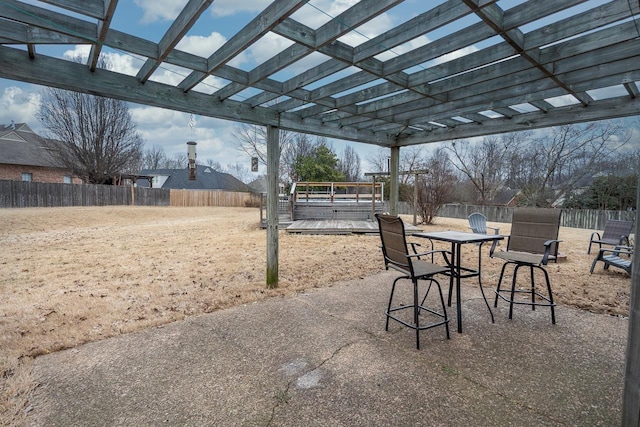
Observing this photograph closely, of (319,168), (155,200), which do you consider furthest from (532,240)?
(155,200)

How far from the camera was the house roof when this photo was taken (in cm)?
1800

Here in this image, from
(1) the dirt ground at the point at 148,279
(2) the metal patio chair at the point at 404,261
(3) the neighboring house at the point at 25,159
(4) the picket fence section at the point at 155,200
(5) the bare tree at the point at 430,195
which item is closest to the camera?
(2) the metal patio chair at the point at 404,261

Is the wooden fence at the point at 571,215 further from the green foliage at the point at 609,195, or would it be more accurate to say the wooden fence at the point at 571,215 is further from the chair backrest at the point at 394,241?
the chair backrest at the point at 394,241

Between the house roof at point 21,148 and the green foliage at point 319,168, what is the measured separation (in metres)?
14.2

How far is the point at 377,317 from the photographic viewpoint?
3059 mm

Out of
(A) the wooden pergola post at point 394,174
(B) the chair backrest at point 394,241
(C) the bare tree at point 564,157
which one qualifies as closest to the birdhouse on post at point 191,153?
(A) the wooden pergola post at point 394,174

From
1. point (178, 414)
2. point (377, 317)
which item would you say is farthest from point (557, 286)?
point (178, 414)

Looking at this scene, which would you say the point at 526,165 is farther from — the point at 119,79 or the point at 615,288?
the point at 119,79

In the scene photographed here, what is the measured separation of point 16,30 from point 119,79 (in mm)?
754

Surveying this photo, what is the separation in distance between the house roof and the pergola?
19790mm

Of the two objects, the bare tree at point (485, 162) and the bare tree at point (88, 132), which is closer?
the bare tree at point (88, 132)

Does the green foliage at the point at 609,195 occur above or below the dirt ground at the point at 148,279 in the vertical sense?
above

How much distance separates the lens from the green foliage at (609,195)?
12.4 meters

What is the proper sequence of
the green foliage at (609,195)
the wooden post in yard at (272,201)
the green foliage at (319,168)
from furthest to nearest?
1. the green foliage at (319,168)
2. the green foliage at (609,195)
3. the wooden post in yard at (272,201)
